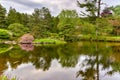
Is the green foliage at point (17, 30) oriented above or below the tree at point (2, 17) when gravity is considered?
below

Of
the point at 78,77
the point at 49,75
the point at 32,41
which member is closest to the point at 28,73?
the point at 49,75

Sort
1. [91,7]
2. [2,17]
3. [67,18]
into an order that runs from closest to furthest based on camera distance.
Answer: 1. [91,7]
2. [67,18]
3. [2,17]

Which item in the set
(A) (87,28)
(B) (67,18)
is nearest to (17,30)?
(B) (67,18)

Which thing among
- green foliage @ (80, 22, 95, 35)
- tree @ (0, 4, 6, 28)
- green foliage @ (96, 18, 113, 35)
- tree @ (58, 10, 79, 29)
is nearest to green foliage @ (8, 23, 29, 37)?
tree @ (0, 4, 6, 28)

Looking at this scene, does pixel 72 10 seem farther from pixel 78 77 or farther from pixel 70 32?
pixel 78 77

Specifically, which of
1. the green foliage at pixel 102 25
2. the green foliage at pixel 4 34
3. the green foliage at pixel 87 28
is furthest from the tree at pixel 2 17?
the green foliage at pixel 102 25

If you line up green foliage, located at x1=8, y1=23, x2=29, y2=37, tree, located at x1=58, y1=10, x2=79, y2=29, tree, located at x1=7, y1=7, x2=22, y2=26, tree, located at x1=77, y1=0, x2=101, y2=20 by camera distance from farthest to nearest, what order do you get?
tree, located at x1=7, y1=7, x2=22, y2=26, tree, located at x1=58, y1=10, x2=79, y2=29, green foliage, located at x1=8, y1=23, x2=29, y2=37, tree, located at x1=77, y1=0, x2=101, y2=20

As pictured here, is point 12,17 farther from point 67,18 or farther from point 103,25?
point 103,25

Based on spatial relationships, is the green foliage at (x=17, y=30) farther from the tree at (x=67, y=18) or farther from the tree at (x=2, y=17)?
the tree at (x=67, y=18)

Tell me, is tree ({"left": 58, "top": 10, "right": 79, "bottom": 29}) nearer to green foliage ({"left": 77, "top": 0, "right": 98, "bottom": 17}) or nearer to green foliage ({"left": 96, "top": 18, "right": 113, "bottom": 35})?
green foliage ({"left": 96, "top": 18, "right": 113, "bottom": 35})

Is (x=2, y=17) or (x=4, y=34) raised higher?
(x=2, y=17)

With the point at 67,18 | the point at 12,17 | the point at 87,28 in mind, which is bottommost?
the point at 87,28

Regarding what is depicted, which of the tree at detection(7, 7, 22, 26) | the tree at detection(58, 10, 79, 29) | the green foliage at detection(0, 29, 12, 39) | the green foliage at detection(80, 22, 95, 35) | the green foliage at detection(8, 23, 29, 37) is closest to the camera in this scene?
the green foliage at detection(80, 22, 95, 35)

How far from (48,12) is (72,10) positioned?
757 cm
